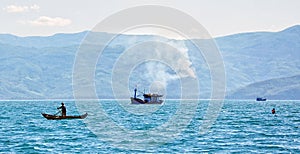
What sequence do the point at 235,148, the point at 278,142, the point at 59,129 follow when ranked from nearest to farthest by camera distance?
the point at 235,148, the point at 278,142, the point at 59,129

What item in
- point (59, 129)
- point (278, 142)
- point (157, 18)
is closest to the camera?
point (278, 142)

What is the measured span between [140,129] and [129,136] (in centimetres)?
1574

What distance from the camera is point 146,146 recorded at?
7381 cm

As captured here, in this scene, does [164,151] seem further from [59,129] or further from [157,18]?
[59,129]

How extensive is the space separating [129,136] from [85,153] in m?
21.0

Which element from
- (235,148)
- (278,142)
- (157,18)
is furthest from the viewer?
(157,18)

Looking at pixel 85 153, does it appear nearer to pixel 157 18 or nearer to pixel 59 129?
pixel 157 18

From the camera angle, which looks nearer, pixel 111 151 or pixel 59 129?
pixel 111 151

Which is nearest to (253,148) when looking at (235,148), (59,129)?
(235,148)

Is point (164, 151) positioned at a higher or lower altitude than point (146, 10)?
lower

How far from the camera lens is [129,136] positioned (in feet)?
287

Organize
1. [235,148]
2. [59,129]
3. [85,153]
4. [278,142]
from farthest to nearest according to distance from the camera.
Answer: [59,129]
[278,142]
[235,148]
[85,153]

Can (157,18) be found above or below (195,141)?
above

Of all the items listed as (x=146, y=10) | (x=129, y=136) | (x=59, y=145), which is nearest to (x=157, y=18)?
(x=146, y=10)
